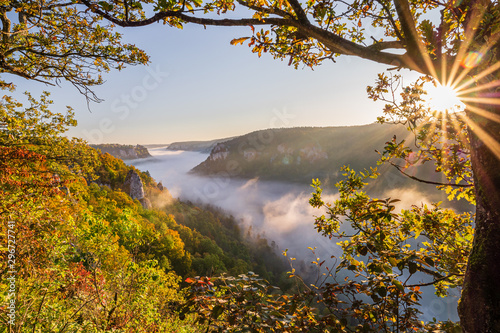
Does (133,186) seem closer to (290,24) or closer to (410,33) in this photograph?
(290,24)

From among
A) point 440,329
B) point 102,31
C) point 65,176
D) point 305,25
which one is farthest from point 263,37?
point 65,176

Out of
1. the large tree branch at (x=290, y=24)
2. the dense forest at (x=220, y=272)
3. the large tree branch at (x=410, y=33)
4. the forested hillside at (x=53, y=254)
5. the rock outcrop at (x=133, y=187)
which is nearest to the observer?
the large tree branch at (x=410, y=33)

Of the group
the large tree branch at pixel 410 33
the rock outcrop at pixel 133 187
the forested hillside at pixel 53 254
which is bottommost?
the rock outcrop at pixel 133 187

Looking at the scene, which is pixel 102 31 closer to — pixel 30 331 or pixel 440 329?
pixel 30 331

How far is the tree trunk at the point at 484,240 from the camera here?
5.81 feet

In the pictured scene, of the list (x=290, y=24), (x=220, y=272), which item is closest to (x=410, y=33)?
(x=290, y=24)

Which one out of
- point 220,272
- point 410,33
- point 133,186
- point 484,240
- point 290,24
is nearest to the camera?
point 484,240

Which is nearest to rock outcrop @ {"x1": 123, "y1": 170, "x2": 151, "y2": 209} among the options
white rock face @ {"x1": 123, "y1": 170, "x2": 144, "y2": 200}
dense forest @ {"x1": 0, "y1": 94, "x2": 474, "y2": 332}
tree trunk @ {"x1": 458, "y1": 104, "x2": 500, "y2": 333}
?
white rock face @ {"x1": 123, "y1": 170, "x2": 144, "y2": 200}

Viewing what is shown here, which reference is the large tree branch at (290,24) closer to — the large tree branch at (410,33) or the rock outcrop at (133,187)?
the large tree branch at (410,33)

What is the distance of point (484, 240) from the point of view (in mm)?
1975

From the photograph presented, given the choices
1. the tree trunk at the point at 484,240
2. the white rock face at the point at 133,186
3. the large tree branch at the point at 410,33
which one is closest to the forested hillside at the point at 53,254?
the tree trunk at the point at 484,240

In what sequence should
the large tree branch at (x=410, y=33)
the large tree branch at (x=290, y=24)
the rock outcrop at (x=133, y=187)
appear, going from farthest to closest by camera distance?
the rock outcrop at (x=133, y=187)
the large tree branch at (x=290, y=24)
the large tree branch at (x=410, y=33)

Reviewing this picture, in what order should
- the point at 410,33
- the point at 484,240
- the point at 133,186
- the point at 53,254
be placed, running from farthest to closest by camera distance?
the point at 133,186 → the point at 53,254 → the point at 410,33 → the point at 484,240

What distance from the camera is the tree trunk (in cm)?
177
